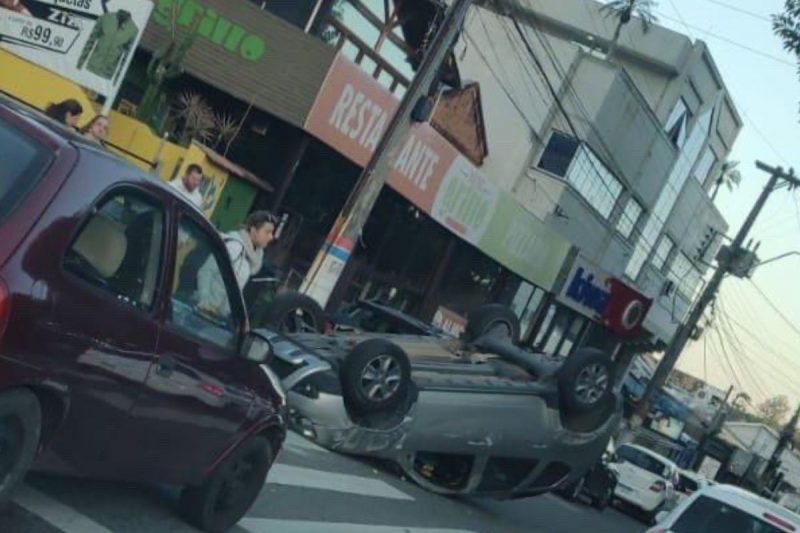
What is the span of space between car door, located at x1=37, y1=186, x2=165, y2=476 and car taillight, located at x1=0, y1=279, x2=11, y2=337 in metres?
0.20

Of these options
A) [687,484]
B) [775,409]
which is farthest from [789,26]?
[775,409]

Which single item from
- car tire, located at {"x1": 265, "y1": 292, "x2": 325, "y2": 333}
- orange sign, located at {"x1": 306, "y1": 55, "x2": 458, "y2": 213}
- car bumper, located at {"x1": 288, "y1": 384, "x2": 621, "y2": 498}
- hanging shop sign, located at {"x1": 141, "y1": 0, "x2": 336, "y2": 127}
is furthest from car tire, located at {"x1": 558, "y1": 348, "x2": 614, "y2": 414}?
hanging shop sign, located at {"x1": 141, "y1": 0, "x2": 336, "y2": 127}

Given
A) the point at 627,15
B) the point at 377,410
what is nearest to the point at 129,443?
the point at 377,410

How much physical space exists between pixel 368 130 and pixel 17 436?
15.0 m

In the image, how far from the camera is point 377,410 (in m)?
9.96

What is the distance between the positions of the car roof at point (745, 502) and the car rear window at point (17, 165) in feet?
19.8

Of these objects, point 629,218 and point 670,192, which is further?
point 670,192

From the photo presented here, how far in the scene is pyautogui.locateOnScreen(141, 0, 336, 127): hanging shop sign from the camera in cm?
1753

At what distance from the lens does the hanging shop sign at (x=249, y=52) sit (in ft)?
57.5

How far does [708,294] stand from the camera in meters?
31.7

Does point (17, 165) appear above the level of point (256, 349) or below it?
above

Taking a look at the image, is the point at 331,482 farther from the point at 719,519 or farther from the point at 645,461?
the point at 645,461

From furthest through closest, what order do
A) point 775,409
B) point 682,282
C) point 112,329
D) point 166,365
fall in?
point 775,409 → point 682,282 → point 166,365 → point 112,329

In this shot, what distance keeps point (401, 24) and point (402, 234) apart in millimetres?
4758
